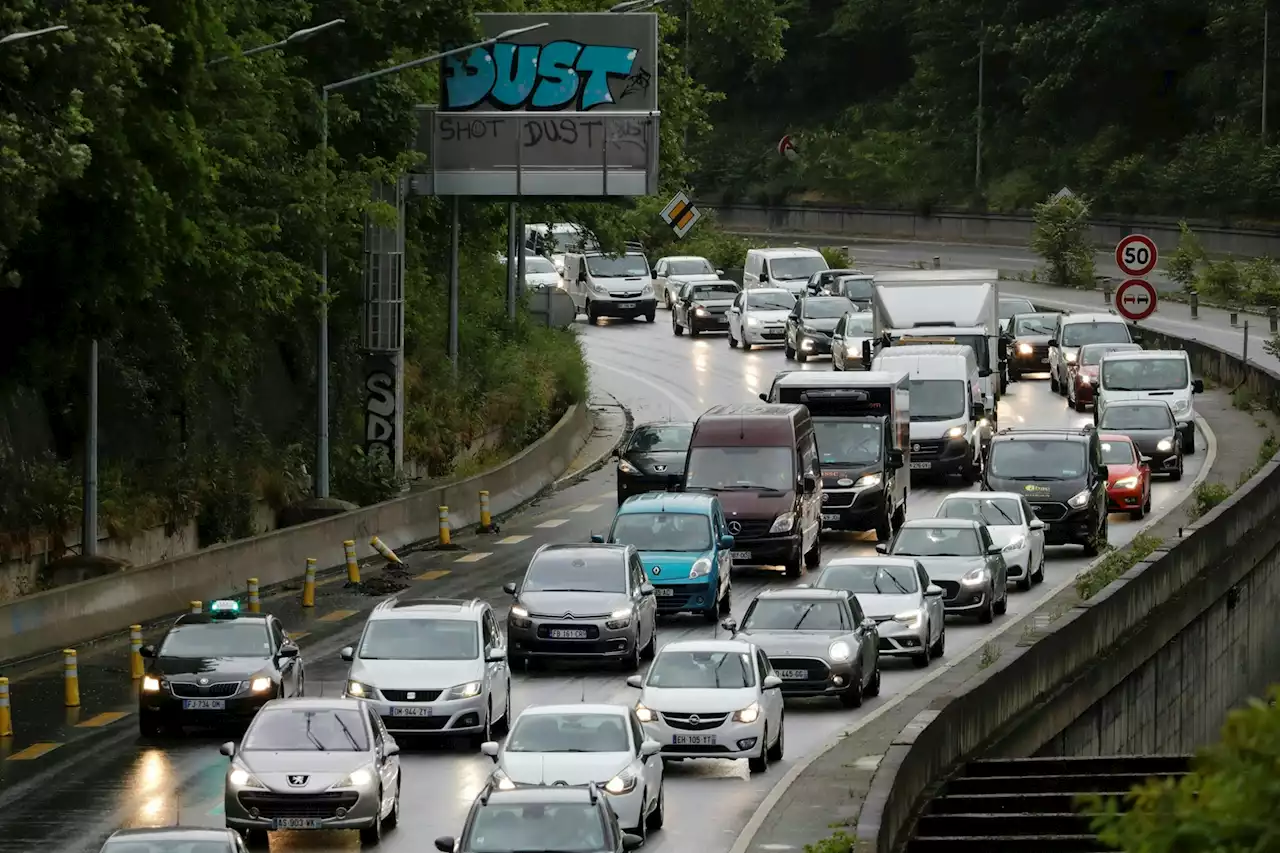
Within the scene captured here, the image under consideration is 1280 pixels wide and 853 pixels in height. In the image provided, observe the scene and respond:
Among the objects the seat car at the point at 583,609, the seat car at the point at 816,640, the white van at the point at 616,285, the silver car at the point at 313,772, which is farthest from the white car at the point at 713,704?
the white van at the point at 616,285

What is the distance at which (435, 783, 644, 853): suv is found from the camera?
17.1 metres

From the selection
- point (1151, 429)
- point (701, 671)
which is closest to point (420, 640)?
point (701, 671)

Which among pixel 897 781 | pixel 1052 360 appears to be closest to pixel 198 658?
pixel 897 781

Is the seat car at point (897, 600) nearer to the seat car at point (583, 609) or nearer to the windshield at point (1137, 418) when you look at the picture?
the seat car at point (583, 609)

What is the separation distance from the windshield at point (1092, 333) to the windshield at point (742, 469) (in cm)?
2368

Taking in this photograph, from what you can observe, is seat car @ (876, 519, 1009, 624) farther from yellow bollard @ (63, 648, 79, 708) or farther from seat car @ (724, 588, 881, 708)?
yellow bollard @ (63, 648, 79, 708)

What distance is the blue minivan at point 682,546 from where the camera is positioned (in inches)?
1281

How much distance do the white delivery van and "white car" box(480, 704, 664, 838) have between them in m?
25.2

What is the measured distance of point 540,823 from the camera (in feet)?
56.7

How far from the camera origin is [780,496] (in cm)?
3628

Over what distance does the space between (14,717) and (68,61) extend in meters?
7.05

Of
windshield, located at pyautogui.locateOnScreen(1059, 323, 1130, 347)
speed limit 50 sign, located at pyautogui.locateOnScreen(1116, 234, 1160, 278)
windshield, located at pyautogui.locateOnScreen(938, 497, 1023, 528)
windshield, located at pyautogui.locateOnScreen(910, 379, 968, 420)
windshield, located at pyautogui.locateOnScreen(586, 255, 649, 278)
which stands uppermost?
speed limit 50 sign, located at pyautogui.locateOnScreen(1116, 234, 1160, 278)

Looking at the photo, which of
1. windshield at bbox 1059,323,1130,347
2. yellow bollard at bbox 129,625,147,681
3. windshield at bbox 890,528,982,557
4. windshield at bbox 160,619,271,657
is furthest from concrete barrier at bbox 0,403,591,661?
windshield at bbox 1059,323,1130,347

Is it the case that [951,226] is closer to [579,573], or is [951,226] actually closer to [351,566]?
[351,566]
